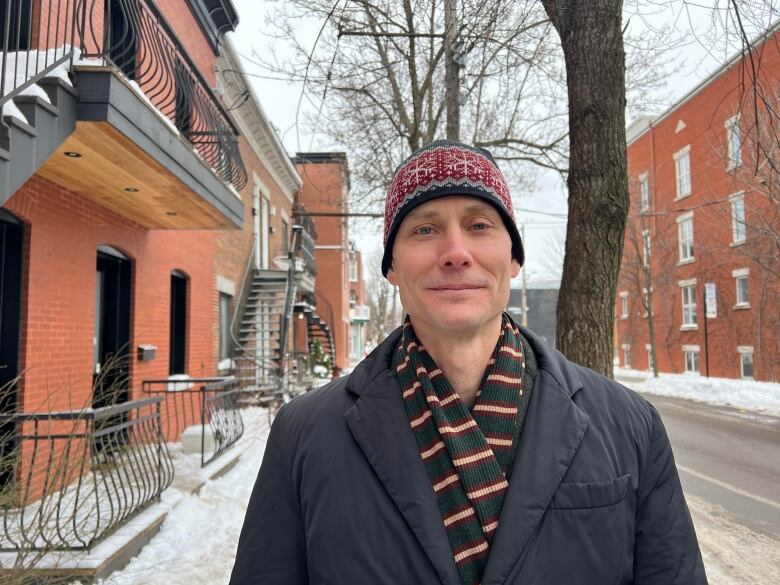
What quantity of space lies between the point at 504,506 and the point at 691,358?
25364 mm

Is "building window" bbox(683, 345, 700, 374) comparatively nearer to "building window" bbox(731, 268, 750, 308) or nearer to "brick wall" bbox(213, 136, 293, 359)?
"building window" bbox(731, 268, 750, 308)

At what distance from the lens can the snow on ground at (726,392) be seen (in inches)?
525

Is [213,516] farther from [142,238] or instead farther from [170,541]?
[142,238]

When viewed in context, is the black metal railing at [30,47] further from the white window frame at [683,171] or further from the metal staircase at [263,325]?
the white window frame at [683,171]

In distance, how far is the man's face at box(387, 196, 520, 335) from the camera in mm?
1429

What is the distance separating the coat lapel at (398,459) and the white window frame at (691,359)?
79.8 ft

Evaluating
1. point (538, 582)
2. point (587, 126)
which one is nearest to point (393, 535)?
point (538, 582)

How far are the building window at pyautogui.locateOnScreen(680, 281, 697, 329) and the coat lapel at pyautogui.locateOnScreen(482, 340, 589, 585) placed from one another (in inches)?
952

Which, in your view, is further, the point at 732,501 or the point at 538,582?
the point at 732,501

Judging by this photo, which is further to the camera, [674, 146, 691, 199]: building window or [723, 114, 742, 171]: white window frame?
[674, 146, 691, 199]: building window

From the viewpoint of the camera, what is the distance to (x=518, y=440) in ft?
4.52

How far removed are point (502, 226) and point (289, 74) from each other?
6045 millimetres

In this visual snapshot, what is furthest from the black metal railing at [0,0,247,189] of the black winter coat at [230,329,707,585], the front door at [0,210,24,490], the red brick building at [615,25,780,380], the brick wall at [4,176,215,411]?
the red brick building at [615,25,780,380]

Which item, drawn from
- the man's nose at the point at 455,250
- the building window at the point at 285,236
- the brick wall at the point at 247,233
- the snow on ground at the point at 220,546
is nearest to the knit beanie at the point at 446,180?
the man's nose at the point at 455,250
